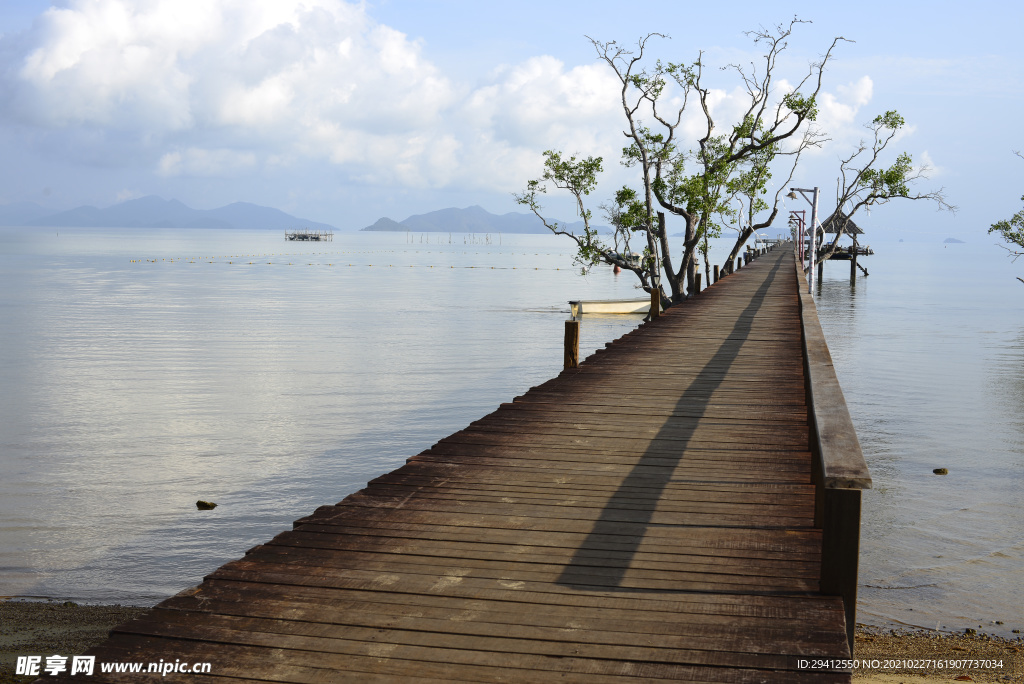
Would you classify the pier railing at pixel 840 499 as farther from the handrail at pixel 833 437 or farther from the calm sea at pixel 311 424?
the calm sea at pixel 311 424

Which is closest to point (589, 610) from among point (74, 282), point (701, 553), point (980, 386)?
point (701, 553)

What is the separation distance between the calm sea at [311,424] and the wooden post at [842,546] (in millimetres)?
4898

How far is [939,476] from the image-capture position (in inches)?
546

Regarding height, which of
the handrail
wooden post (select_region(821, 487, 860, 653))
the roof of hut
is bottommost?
wooden post (select_region(821, 487, 860, 653))

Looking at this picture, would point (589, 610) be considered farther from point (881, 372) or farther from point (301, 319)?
point (301, 319)

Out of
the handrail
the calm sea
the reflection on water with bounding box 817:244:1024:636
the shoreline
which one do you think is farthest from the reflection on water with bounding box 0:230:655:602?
the reflection on water with bounding box 817:244:1024:636

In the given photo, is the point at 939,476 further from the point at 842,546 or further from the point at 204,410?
the point at 204,410

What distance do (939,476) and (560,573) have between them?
465 inches

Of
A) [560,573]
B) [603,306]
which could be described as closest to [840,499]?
[560,573]

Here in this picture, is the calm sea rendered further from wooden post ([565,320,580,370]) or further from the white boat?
wooden post ([565,320,580,370])

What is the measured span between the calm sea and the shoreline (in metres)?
0.47

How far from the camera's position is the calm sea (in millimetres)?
9836

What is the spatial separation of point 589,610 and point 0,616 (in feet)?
22.2

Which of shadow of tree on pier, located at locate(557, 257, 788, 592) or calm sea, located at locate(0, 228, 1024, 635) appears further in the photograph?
calm sea, located at locate(0, 228, 1024, 635)
